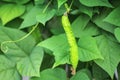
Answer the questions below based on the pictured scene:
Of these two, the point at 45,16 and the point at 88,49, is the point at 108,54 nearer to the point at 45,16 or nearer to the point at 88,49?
the point at 88,49

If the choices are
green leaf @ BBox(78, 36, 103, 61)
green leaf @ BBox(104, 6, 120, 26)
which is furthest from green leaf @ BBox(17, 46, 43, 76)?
green leaf @ BBox(104, 6, 120, 26)

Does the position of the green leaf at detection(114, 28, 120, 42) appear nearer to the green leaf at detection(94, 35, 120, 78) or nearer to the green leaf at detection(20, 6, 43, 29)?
the green leaf at detection(94, 35, 120, 78)

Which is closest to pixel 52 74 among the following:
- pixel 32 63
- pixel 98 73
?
pixel 32 63

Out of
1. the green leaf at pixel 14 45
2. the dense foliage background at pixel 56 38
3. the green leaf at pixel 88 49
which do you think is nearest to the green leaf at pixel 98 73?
the dense foliage background at pixel 56 38

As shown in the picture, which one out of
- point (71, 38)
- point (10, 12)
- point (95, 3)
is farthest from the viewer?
point (10, 12)

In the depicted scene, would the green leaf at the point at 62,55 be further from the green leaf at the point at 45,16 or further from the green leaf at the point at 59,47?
the green leaf at the point at 45,16

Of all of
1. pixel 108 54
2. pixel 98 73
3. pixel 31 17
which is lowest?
pixel 98 73

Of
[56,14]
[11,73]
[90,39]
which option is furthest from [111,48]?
[11,73]
